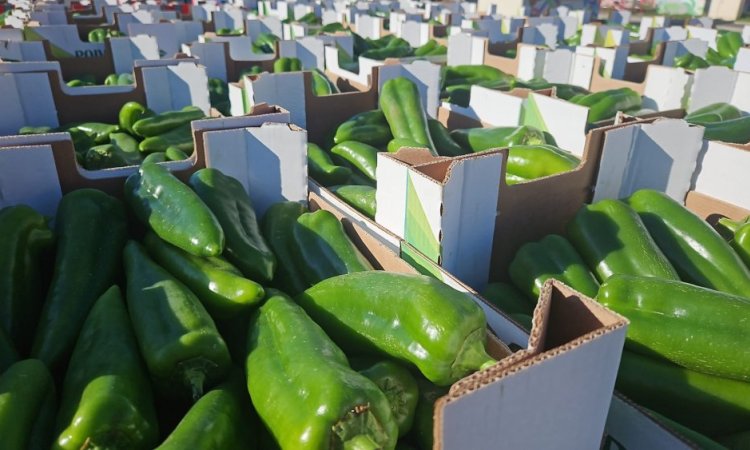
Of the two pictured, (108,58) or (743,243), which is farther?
(108,58)

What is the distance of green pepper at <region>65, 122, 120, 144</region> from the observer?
439 cm

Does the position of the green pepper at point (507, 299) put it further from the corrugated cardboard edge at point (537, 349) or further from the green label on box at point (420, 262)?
the corrugated cardboard edge at point (537, 349)

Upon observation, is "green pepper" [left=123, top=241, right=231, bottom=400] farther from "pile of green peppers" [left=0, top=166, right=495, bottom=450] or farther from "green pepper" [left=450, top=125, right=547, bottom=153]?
"green pepper" [left=450, top=125, right=547, bottom=153]

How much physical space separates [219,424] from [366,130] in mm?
3384

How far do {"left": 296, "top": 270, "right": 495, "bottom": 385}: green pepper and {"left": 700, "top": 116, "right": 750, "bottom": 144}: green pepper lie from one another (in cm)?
339

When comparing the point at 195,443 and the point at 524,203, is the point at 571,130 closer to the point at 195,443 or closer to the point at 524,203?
the point at 524,203

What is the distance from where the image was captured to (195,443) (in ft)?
5.16

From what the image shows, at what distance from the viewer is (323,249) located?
2773 mm

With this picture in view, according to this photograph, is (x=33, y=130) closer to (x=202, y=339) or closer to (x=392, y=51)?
(x=202, y=339)

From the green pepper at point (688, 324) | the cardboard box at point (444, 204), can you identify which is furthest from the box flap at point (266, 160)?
the green pepper at point (688, 324)

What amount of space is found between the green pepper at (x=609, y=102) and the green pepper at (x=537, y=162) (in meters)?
2.07

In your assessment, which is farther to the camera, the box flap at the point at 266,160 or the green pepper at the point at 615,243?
the box flap at the point at 266,160

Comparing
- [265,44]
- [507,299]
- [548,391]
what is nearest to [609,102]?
[507,299]

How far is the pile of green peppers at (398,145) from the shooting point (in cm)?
371
